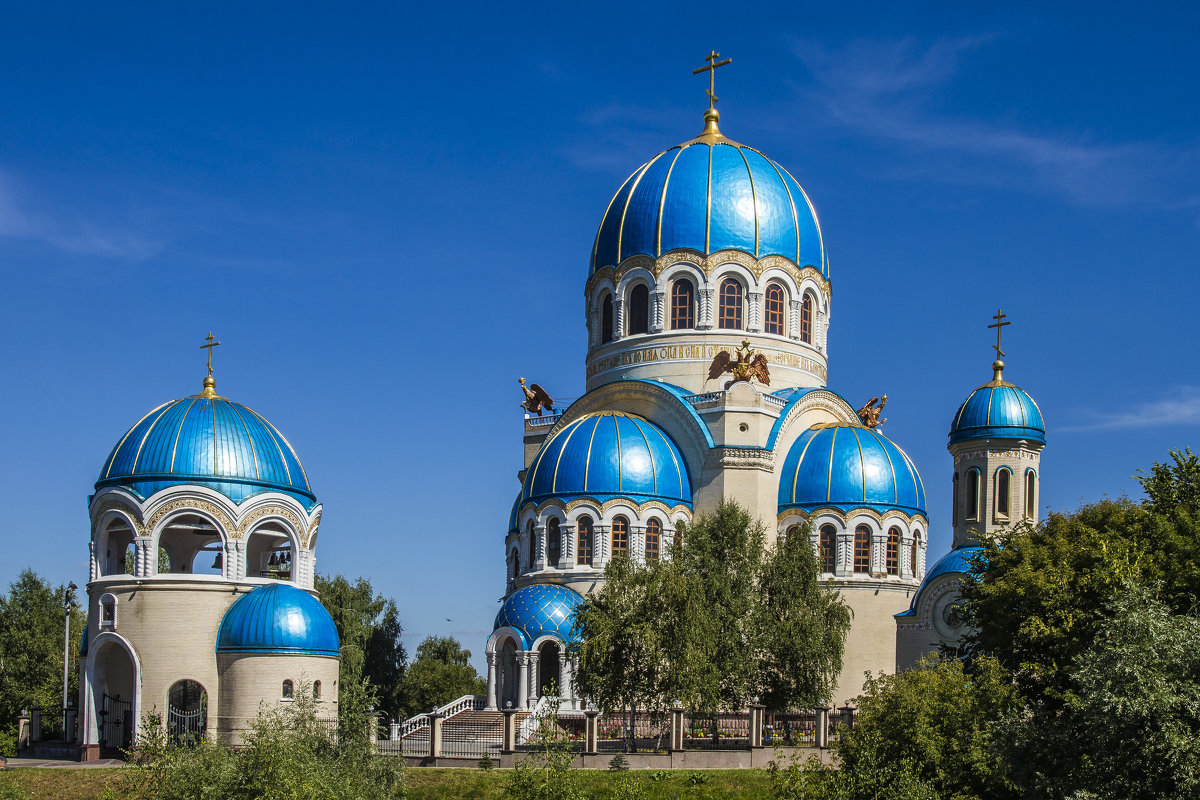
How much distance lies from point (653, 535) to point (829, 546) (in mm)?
5111

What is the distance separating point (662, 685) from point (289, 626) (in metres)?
8.34

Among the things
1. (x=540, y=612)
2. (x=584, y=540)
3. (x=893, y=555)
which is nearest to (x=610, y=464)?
(x=584, y=540)

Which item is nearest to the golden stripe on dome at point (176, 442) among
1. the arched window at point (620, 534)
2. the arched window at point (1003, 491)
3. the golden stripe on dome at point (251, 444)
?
the golden stripe on dome at point (251, 444)

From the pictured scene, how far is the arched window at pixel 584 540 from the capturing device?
125 ft

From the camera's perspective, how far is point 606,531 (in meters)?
37.8

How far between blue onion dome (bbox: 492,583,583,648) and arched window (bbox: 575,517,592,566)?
1.22 m

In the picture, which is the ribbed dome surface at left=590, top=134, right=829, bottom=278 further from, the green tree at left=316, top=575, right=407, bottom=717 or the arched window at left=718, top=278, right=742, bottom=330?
the green tree at left=316, top=575, right=407, bottom=717

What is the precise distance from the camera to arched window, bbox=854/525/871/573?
39.9m

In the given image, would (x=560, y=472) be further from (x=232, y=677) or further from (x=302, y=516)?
(x=232, y=677)

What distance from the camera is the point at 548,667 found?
1442 inches

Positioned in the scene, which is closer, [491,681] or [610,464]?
[491,681]

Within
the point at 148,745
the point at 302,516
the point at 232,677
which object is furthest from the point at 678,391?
the point at 148,745

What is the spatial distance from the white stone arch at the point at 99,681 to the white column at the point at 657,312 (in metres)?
16.8

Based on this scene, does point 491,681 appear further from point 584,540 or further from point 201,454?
point 201,454
